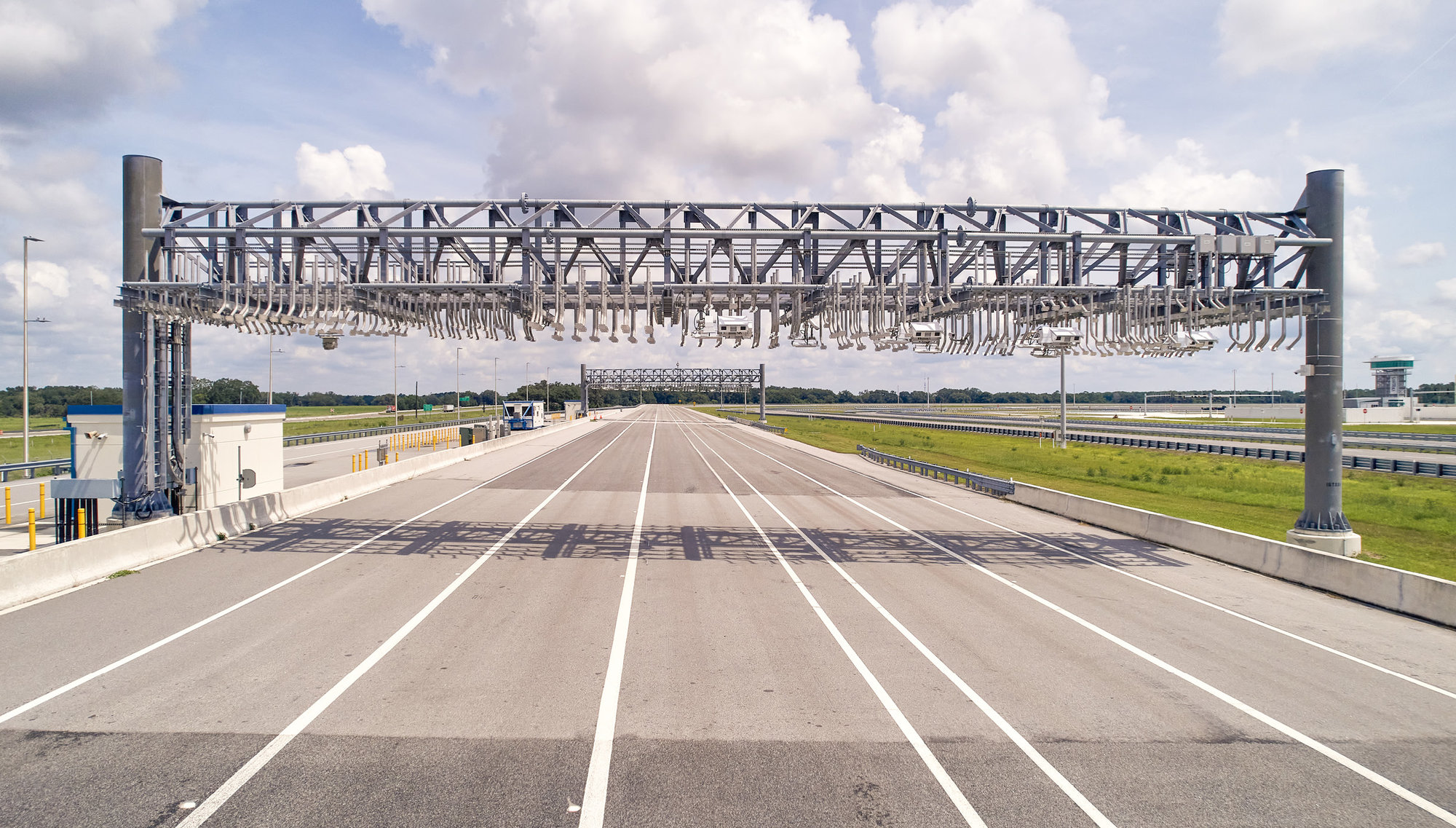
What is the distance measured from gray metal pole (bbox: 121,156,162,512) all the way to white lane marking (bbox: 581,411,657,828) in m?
11.6

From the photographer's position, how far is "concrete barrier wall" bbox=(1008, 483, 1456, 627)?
1159 cm

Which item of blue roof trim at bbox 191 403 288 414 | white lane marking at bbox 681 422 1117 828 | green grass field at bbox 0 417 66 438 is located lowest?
white lane marking at bbox 681 422 1117 828

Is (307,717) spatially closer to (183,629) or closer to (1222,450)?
(183,629)

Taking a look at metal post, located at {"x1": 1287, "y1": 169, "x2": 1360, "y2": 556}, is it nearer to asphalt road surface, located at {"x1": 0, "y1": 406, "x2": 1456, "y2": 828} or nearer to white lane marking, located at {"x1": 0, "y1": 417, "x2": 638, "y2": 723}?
asphalt road surface, located at {"x1": 0, "y1": 406, "x2": 1456, "y2": 828}

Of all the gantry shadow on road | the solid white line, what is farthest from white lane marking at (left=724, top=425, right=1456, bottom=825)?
the solid white line

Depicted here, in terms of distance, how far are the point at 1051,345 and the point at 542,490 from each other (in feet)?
68.1

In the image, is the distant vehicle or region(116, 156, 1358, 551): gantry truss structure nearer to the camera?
region(116, 156, 1358, 551): gantry truss structure

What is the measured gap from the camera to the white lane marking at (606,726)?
5.66m

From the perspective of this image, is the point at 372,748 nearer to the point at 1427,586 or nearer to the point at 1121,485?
the point at 1427,586

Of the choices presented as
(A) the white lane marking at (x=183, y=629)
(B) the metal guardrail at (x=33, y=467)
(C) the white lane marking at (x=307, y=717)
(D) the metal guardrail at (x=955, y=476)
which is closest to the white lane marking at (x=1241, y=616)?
(D) the metal guardrail at (x=955, y=476)

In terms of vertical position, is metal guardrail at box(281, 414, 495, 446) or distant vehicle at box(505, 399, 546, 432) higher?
distant vehicle at box(505, 399, 546, 432)

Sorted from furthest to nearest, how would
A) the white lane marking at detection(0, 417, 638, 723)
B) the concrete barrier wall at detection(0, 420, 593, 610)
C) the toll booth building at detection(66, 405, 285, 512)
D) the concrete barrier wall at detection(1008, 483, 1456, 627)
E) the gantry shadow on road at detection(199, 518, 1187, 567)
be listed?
the toll booth building at detection(66, 405, 285, 512) → the gantry shadow on road at detection(199, 518, 1187, 567) → the concrete barrier wall at detection(1008, 483, 1456, 627) → the concrete barrier wall at detection(0, 420, 593, 610) → the white lane marking at detection(0, 417, 638, 723)

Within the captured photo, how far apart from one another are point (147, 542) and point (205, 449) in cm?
425

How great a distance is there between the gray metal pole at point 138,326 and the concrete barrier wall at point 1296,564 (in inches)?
986
